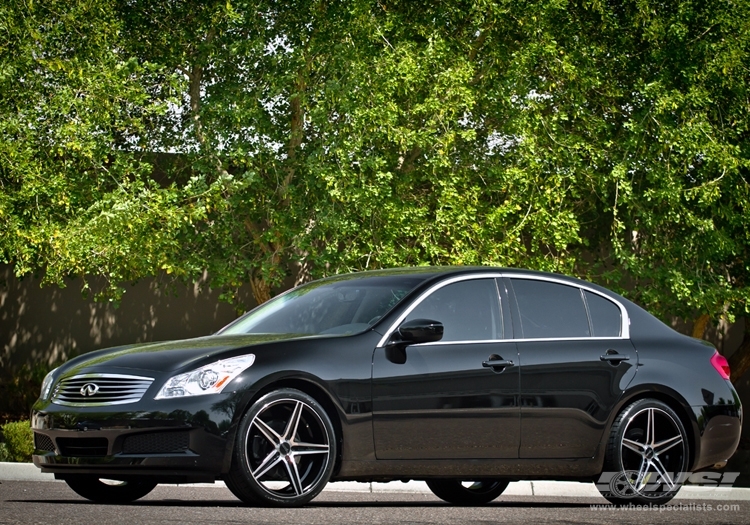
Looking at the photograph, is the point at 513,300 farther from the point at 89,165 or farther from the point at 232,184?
the point at 89,165

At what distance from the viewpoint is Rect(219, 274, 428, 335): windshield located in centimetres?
800

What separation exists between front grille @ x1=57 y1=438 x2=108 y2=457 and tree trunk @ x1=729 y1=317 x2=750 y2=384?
1648cm

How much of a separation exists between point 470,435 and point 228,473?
1.75 meters

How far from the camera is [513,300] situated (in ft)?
27.7

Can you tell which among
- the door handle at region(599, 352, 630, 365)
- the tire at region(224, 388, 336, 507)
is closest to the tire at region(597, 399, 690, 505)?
the door handle at region(599, 352, 630, 365)

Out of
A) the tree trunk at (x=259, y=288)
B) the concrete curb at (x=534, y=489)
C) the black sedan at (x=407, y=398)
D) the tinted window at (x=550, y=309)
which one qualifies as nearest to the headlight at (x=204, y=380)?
the black sedan at (x=407, y=398)

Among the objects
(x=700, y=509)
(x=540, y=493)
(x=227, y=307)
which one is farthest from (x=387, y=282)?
(x=227, y=307)

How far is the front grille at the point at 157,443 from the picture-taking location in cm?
689

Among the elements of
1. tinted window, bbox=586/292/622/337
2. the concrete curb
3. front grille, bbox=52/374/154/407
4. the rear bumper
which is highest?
tinted window, bbox=586/292/622/337

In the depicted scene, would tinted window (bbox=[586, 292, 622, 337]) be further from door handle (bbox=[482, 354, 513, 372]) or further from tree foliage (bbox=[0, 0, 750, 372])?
tree foliage (bbox=[0, 0, 750, 372])

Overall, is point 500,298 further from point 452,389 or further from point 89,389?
point 89,389

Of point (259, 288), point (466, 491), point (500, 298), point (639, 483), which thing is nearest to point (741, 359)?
point (259, 288)

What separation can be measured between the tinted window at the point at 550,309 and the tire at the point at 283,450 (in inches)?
73.8

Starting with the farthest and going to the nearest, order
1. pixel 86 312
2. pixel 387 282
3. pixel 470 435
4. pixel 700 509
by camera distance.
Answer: pixel 86 312 < pixel 700 509 < pixel 387 282 < pixel 470 435
